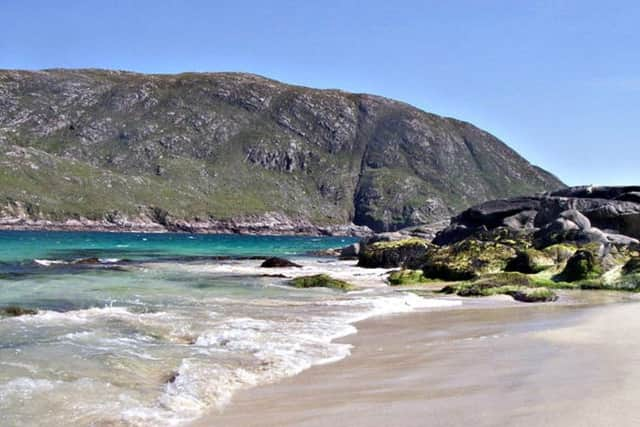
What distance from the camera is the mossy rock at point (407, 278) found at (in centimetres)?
2703

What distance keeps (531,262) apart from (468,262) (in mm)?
2620

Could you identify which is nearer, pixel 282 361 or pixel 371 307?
pixel 282 361

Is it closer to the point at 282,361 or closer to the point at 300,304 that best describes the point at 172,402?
the point at 282,361

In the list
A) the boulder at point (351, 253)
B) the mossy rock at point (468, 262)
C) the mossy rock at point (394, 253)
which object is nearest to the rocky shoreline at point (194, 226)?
the boulder at point (351, 253)

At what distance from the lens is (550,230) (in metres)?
34.3

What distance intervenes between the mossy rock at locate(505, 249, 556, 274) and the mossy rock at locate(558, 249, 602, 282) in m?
1.78

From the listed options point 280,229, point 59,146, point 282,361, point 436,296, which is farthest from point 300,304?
point 59,146

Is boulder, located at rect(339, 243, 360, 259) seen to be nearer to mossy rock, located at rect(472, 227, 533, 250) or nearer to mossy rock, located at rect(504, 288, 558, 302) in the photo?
mossy rock, located at rect(472, 227, 533, 250)

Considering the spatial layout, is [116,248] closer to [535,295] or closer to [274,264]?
[274,264]

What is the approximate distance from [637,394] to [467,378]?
2.17m

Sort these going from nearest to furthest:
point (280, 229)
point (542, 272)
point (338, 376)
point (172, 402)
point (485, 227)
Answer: point (172, 402), point (338, 376), point (542, 272), point (485, 227), point (280, 229)

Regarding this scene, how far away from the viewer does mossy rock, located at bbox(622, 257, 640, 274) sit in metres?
23.6

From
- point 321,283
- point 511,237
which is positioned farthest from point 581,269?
point 511,237

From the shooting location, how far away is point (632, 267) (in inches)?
942
